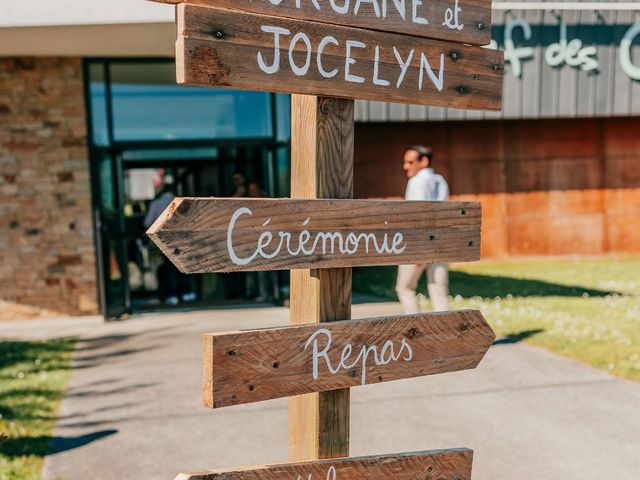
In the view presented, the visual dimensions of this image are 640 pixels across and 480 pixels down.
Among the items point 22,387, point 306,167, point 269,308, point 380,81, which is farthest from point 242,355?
point 269,308

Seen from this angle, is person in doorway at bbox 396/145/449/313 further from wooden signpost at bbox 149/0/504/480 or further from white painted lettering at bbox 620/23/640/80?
white painted lettering at bbox 620/23/640/80

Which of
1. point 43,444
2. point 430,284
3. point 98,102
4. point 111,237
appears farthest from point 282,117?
point 43,444

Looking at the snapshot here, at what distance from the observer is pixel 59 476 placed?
460 cm

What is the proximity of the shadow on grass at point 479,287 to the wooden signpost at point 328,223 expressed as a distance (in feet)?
30.4

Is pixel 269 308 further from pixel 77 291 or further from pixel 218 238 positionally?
pixel 218 238

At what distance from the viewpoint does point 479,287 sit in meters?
13.4

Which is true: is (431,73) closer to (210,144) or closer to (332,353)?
(332,353)

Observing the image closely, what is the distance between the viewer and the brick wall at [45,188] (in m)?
10.7

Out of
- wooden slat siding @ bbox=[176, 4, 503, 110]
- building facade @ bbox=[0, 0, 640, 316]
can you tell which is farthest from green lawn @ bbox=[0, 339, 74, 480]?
building facade @ bbox=[0, 0, 640, 316]

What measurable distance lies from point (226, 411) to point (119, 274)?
5383 mm

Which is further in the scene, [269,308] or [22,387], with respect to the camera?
[269,308]

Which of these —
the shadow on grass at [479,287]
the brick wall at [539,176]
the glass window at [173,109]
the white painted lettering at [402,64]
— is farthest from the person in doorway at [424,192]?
the brick wall at [539,176]

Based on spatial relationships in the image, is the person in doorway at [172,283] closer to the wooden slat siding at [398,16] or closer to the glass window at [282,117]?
the glass window at [282,117]

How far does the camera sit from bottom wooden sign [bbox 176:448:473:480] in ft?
8.05
